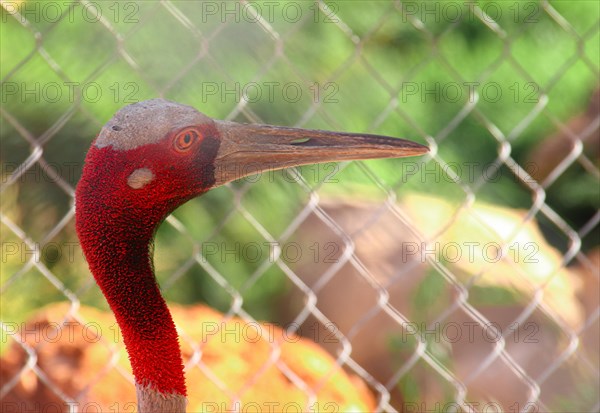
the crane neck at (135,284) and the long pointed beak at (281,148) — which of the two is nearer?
the crane neck at (135,284)

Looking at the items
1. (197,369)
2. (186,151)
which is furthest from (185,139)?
(197,369)

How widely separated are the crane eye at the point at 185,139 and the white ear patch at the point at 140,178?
66 mm

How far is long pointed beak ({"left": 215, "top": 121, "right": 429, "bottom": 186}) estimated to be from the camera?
1.64 meters

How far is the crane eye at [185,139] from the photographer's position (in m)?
1.57

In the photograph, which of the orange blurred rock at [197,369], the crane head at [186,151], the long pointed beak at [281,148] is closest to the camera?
the crane head at [186,151]

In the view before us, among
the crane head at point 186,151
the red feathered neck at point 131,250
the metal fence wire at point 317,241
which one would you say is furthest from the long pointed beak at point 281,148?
the metal fence wire at point 317,241

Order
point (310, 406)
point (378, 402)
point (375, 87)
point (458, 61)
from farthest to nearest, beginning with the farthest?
point (458, 61) → point (375, 87) → point (378, 402) → point (310, 406)

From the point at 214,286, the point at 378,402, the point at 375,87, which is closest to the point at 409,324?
the point at 378,402

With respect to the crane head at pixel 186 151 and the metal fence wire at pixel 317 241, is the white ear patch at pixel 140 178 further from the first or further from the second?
the metal fence wire at pixel 317 241

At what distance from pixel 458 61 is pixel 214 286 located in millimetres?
1054

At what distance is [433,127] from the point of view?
2764 millimetres

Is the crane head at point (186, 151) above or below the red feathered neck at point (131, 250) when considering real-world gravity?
above

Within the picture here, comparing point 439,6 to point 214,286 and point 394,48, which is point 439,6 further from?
point 214,286

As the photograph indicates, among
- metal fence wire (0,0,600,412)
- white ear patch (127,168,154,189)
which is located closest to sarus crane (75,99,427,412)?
white ear patch (127,168,154,189)
